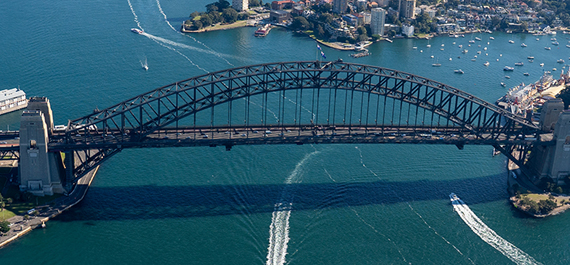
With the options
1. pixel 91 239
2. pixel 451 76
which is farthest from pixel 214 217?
pixel 451 76

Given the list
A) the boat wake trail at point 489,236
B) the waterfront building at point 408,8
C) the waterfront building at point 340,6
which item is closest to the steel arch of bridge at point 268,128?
the boat wake trail at point 489,236

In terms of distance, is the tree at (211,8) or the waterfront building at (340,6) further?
the waterfront building at (340,6)

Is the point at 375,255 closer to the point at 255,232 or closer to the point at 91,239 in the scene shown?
the point at 255,232

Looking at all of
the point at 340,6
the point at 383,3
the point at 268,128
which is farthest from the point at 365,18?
the point at 268,128

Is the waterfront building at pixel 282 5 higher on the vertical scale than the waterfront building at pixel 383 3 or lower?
lower

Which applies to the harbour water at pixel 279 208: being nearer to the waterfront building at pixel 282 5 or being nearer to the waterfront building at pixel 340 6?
the waterfront building at pixel 282 5
